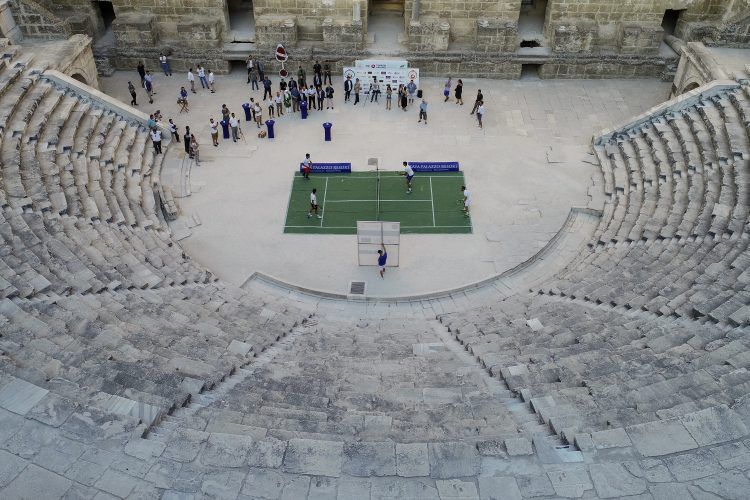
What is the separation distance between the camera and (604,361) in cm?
1120

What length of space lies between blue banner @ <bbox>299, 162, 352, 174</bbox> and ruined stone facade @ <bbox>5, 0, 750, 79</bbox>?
6.65 m

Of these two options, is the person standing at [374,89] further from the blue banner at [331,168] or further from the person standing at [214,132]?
the person standing at [214,132]

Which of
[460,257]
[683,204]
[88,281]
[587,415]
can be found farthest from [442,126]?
[587,415]

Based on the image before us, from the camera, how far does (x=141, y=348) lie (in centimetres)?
1169

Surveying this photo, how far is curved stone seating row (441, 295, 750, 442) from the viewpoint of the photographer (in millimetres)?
9539

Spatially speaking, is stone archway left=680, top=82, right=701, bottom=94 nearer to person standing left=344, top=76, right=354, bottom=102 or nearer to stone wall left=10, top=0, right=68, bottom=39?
person standing left=344, top=76, right=354, bottom=102

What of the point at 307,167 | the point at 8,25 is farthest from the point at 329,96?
the point at 8,25

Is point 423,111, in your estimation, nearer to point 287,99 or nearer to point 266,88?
point 287,99

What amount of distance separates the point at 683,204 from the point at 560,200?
3363 mm

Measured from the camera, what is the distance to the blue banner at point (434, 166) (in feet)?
65.8

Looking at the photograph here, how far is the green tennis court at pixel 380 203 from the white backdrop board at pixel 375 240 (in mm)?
1439

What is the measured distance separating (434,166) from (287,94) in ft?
20.1

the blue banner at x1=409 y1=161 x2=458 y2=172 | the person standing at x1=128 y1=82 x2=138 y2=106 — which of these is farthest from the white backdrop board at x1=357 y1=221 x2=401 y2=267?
the person standing at x1=128 y1=82 x2=138 y2=106

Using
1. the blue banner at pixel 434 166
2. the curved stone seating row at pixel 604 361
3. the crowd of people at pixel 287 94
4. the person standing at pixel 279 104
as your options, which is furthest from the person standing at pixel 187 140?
the curved stone seating row at pixel 604 361
